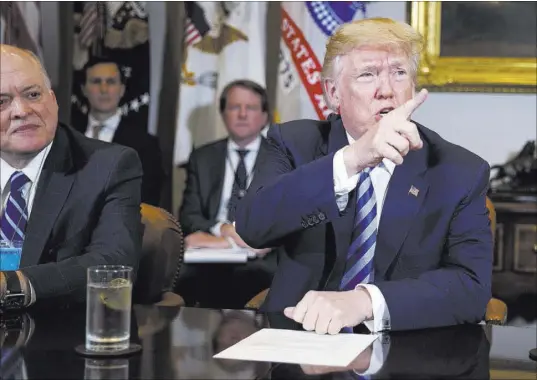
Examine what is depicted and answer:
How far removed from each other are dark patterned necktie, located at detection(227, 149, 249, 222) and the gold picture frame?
1.01 metres

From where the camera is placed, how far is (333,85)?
1951 mm

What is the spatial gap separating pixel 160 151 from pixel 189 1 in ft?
2.64

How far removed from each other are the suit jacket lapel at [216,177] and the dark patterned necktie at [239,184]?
7 cm

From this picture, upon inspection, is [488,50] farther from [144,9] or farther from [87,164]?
[87,164]

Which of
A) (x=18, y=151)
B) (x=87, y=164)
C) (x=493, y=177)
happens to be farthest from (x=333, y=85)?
(x=493, y=177)

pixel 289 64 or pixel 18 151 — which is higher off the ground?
pixel 289 64

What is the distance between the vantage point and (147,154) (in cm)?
444

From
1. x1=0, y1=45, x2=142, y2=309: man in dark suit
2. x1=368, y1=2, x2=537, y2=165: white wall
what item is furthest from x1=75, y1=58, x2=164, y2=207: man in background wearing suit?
x1=0, y1=45, x2=142, y2=309: man in dark suit

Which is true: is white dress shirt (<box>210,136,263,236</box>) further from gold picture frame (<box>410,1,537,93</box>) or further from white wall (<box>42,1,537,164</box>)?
gold picture frame (<box>410,1,537,93</box>)

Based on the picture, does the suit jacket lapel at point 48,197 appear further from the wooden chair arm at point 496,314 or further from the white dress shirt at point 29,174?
the wooden chair arm at point 496,314

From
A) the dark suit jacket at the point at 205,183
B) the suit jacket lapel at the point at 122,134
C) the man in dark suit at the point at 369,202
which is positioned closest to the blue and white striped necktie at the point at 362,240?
the man in dark suit at the point at 369,202

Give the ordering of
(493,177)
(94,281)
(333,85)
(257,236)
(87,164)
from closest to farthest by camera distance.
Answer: (94,281)
(257,236)
(333,85)
(87,164)
(493,177)

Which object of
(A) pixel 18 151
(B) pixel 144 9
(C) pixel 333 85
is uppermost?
(B) pixel 144 9

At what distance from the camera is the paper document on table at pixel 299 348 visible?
1.24m
